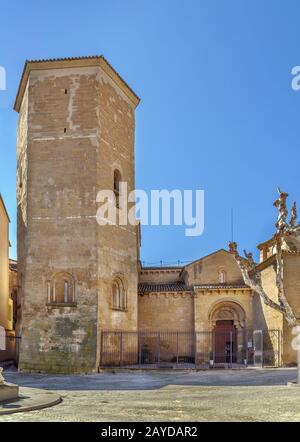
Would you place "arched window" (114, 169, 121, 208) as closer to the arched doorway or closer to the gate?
the arched doorway

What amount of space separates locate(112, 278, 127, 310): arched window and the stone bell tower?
0.05m

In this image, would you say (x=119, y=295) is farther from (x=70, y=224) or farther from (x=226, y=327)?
(x=226, y=327)

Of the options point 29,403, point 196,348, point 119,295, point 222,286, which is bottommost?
point 196,348

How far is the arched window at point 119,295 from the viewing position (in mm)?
24508

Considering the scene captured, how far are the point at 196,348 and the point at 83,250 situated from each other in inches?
332

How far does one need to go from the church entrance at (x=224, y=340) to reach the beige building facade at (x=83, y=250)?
0.36 ft

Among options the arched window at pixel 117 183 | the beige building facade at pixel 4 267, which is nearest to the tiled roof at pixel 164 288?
the arched window at pixel 117 183

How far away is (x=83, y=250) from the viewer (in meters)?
22.9

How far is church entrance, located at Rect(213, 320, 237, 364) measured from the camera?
2758cm

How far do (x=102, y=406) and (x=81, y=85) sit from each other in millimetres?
16883

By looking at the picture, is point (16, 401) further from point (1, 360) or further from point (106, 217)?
point (1, 360)

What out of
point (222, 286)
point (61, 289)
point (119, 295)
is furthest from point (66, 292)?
point (222, 286)
